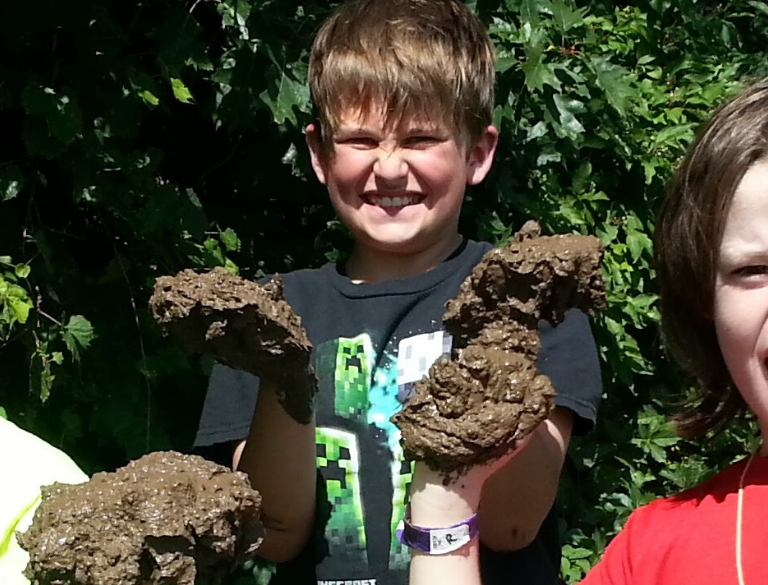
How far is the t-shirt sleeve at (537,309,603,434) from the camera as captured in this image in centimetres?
163

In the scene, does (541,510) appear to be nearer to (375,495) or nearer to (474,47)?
(375,495)

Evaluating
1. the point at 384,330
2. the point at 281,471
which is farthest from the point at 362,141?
the point at 281,471

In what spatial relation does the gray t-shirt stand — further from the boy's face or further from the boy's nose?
the boy's nose

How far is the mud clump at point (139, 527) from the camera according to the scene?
1.19 meters

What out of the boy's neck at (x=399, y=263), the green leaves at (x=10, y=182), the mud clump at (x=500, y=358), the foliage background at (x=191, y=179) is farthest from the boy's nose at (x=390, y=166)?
the green leaves at (x=10, y=182)

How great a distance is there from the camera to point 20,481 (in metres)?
1.47

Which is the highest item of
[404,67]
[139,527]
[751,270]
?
[404,67]

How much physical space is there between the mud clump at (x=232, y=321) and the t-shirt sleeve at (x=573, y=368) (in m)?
0.45

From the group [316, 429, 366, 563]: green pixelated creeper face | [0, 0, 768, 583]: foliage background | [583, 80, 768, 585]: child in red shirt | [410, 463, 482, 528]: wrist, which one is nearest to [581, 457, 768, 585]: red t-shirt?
[583, 80, 768, 585]: child in red shirt

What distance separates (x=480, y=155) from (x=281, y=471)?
2.37 feet

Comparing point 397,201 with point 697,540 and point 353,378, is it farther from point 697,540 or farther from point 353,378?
point 697,540

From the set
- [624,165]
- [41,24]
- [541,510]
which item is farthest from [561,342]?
[624,165]

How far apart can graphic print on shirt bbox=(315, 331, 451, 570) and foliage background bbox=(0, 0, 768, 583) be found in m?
0.91

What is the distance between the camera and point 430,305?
178cm
